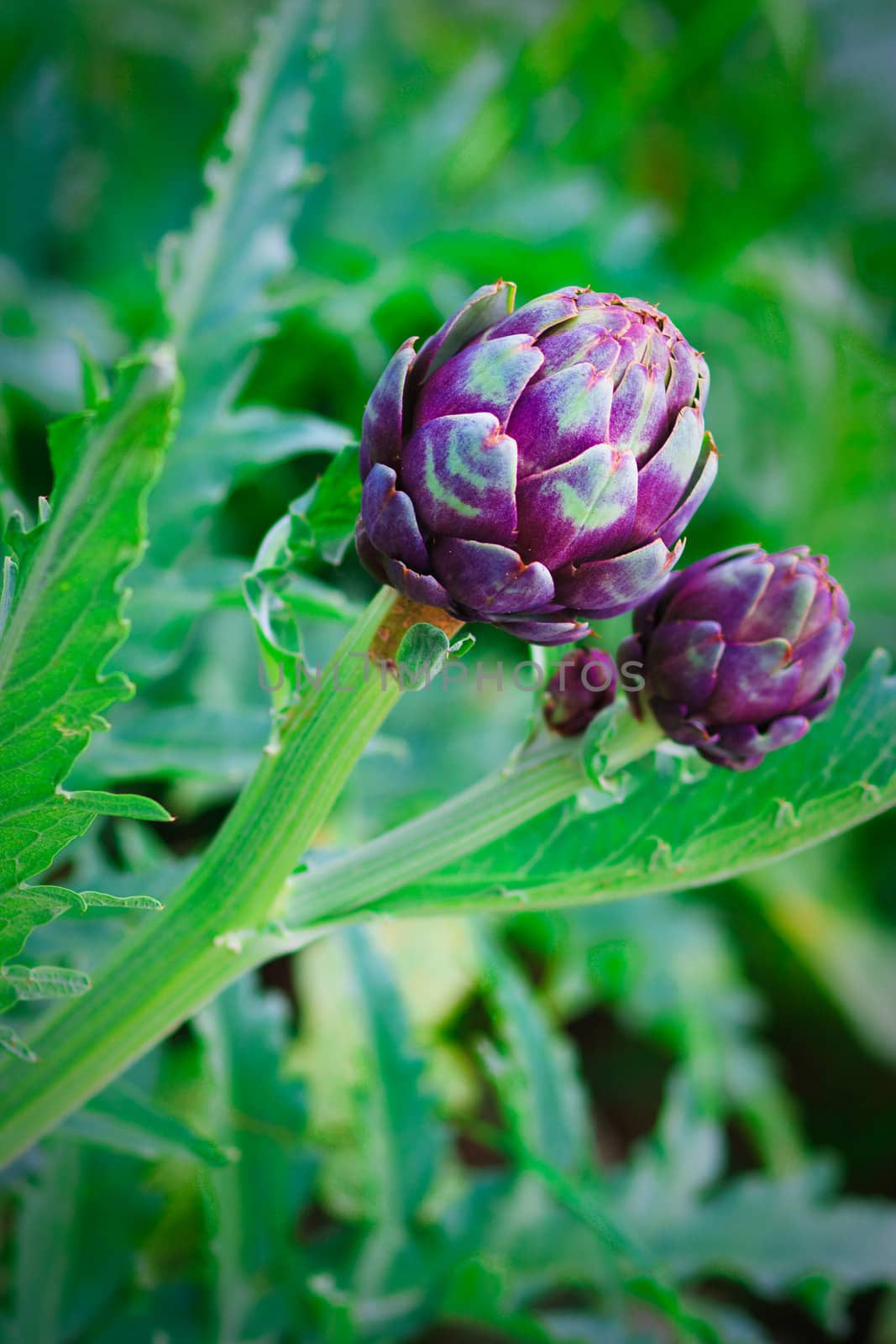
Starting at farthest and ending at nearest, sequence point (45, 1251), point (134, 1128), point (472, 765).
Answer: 1. point (472, 765)
2. point (45, 1251)
3. point (134, 1128)

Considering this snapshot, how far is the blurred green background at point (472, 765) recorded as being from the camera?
0.51m

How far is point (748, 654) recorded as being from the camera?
0.30 metres

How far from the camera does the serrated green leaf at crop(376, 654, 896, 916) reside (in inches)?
12.6

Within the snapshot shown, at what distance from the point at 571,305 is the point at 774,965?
3.44 feet

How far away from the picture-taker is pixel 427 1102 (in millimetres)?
549

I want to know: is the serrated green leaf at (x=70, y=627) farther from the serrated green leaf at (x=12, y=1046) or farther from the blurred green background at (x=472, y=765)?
the blurred green background at (x=472, y=765)

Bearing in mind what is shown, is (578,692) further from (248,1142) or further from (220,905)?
(248,1142)

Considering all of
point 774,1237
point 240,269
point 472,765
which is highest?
point 240,269

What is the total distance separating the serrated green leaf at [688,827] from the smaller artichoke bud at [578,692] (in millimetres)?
31

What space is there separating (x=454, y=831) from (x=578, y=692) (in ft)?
0.18

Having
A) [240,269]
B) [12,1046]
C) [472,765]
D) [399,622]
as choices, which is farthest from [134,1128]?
[472,765]

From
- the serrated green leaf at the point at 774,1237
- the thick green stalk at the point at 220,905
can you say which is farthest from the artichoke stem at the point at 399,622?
the serrated green leaf at the point at 774,1237

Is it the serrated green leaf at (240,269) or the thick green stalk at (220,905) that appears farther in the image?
the serrated green leaf at (240,269)

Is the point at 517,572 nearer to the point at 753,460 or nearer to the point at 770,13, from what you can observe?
the point at 753,460
